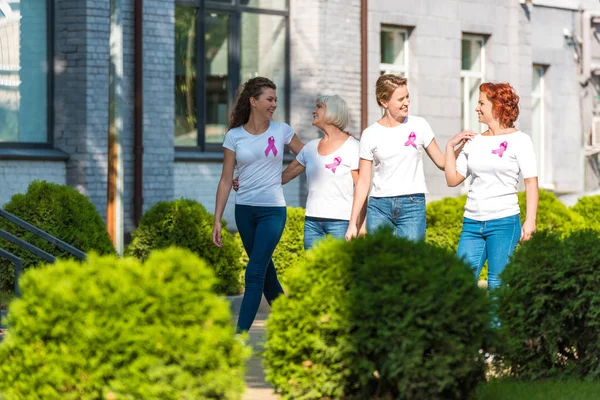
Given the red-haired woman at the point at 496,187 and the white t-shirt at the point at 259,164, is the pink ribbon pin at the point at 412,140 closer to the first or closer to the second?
the red-haired woman at the point at 496,187

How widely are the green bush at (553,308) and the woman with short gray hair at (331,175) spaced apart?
1634mm

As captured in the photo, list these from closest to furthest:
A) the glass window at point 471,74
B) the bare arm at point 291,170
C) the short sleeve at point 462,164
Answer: the short sleeve at point 462,164 → the bare arm at point 291,170 → the glass window at point 471,74

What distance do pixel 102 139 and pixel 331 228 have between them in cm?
715

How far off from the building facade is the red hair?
6.40 meters

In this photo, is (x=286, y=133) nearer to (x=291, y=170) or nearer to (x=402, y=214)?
(x=291, y=170)

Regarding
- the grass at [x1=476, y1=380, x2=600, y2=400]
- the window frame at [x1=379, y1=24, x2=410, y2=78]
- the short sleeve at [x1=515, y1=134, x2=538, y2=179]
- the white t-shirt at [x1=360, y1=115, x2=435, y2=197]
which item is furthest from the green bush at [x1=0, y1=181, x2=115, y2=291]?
Answer: the window frame at [x1=379, y1=24, x2=410, y2=78]

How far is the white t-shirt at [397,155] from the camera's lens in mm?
8750

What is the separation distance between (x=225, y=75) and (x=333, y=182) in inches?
359

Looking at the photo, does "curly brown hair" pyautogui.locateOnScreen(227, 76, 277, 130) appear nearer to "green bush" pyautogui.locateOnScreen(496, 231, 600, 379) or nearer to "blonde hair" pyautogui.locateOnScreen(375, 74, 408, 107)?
"blonde hair" pyautogui.locateOnScreen(375, 74, 408, 107)

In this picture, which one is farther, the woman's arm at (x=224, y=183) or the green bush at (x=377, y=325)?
the woman's arm at (x=224, y=183)

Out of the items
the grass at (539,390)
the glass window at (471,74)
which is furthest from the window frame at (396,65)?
the grass at (539,390)

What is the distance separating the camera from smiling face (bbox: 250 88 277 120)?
9500 millimetres

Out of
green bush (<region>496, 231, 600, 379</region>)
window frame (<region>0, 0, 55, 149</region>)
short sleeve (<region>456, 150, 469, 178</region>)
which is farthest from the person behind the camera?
window frame (<region>0, 0, 55, 149</region>)

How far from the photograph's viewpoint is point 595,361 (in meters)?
7.73
